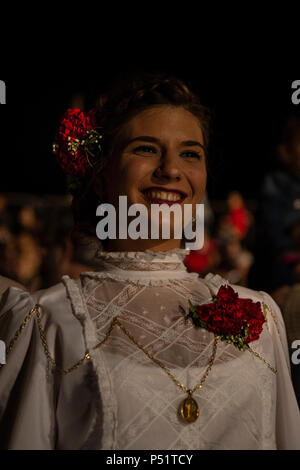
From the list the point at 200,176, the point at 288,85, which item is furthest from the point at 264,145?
the point at 200,176

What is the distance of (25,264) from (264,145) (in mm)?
3442

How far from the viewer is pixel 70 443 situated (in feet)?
5.39

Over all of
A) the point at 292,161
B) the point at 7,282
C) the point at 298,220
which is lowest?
the point at 7,282

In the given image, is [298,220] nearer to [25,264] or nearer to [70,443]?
[25,264]

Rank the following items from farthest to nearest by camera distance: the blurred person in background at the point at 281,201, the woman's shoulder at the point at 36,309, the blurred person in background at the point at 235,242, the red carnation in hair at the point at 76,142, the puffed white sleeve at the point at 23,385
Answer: the blurred person in background at the point at 235,242
the blurred person in background at the point at 281,201
the red carnation in hair at the point at 76,142
the woman's shoulder at the point at 36,309
the puffed white sleeve at the point at 23,385

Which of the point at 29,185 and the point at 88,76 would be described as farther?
the point at 29,185

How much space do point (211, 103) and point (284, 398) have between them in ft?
10.5

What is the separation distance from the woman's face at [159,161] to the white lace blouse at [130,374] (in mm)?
200

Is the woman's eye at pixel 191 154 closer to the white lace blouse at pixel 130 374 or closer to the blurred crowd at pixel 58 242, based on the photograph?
the white lace blouse at pixel 130 374

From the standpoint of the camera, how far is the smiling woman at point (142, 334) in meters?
1.66

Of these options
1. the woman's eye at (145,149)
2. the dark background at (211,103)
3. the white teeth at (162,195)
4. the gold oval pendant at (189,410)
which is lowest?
the gold oval pendant at (189,410)

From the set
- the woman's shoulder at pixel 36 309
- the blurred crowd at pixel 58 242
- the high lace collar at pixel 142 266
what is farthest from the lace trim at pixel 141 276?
the blurred crowd at pixel 58 242

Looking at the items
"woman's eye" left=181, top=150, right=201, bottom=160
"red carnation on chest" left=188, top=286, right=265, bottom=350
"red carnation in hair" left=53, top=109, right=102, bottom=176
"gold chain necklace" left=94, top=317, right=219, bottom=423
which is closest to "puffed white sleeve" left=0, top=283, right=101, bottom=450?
"gold chain necklace" left=94, top=317, right=219, bottom=423

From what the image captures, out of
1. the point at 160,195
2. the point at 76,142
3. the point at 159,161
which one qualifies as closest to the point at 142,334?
the point at 160,195
